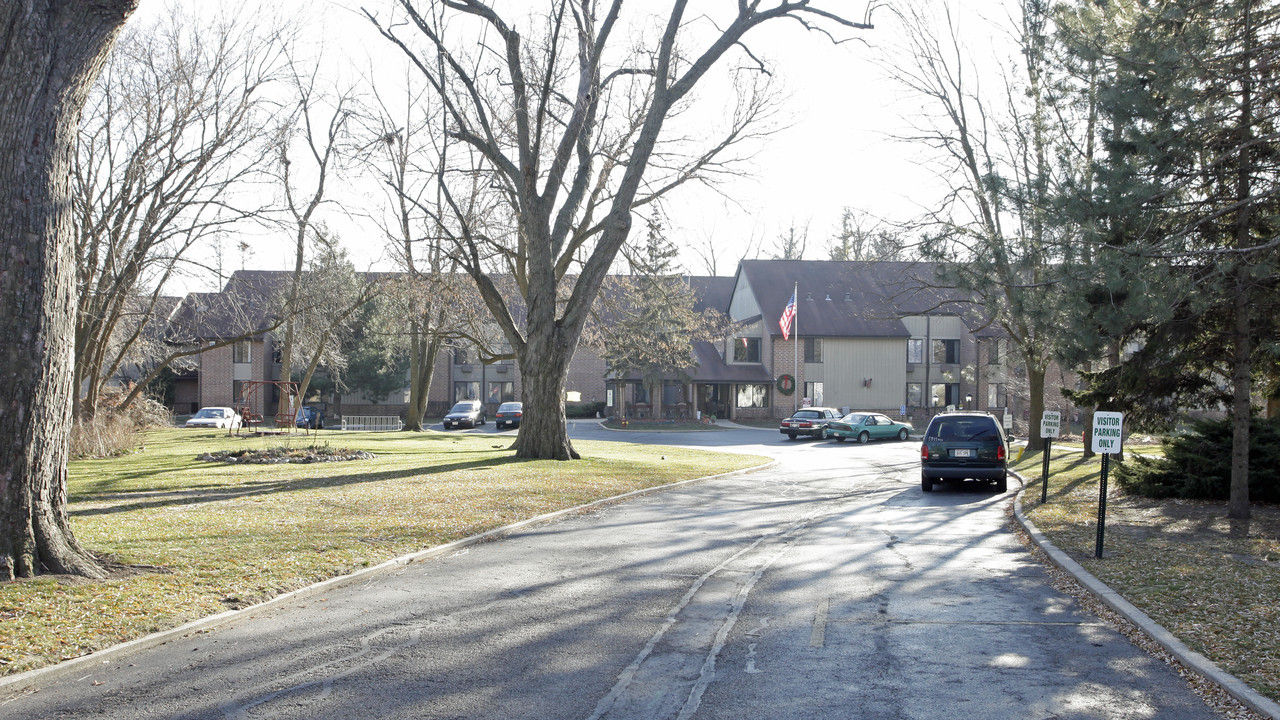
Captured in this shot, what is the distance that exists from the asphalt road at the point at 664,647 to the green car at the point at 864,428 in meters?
30.1

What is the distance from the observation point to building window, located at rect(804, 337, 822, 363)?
184 feet

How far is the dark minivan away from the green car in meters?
21.8

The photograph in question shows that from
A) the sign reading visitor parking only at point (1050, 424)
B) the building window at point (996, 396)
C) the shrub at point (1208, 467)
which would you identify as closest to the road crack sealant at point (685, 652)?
the sign reading visitor parking only at point (1050, 424)

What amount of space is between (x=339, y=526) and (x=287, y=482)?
19.8 feet

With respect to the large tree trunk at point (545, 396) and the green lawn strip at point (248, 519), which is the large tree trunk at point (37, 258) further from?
the large tree trunk at point (545, 396)

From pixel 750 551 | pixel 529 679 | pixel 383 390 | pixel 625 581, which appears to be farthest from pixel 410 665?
pixel 383 390

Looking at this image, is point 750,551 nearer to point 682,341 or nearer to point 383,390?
point 682,341

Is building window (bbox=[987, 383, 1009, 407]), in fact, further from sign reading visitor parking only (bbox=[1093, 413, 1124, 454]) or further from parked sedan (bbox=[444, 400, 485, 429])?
sign reading visitor parking only (bbox=[1093, 413, 1124, 454])

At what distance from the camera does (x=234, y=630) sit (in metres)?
7.35

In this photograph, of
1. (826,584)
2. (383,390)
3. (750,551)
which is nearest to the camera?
(826,584)

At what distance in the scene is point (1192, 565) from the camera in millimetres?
10195

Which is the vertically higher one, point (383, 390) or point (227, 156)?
point (227, 156)

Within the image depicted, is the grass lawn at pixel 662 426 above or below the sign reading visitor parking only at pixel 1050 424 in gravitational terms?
below

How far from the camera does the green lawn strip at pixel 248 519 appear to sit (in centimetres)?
729
